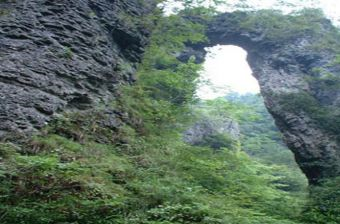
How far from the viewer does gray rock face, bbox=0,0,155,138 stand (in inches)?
374

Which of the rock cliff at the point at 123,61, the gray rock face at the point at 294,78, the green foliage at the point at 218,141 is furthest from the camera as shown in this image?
the green foliage at the point at 218,141

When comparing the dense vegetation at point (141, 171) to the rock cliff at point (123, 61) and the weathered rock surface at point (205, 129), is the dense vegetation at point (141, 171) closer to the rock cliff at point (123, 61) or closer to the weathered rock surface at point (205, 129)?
the rock cliff at point (123, 61)

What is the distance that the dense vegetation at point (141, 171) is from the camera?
6.50 metres

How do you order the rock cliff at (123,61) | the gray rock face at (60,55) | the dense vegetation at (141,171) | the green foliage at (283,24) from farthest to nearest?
the green foliage at (283,24) < the rock cliff at (123,61) < the gray rock face at (60,55) < the dense vegetation at (141,171)

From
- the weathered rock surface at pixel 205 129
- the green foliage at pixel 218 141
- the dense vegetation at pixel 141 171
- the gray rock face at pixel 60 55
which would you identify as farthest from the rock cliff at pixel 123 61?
the weathered rock surface at pixel 205 129

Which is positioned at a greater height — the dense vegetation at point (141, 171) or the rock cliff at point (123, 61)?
the rock cliff at point (123, 61)

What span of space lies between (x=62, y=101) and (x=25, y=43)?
2.14 meters

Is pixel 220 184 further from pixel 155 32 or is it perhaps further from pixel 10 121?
pixel 155 32

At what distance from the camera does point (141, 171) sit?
9.41m

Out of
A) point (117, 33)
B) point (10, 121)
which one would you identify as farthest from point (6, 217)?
point (117, 33)

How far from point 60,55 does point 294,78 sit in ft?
39.4

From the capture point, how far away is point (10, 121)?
28.5 feet

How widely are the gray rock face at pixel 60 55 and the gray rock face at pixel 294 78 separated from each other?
7.50 meters

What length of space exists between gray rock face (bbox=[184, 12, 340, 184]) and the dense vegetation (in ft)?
8.09
